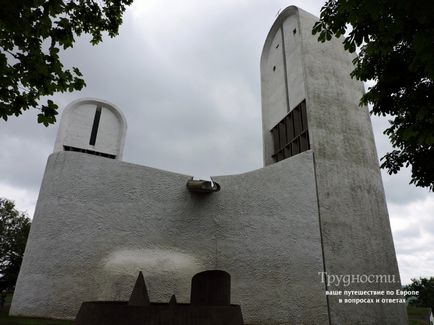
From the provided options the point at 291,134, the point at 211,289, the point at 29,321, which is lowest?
the point at 29,321

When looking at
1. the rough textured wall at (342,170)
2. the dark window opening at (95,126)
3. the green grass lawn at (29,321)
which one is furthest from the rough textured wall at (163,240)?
the dark window opening at (95,126)

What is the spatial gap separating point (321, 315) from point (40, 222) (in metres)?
11.4

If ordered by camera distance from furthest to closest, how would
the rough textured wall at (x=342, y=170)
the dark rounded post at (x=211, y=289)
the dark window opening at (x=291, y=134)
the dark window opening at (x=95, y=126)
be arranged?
the dark window opening at (x=291, y=134) → the dark window opening at (x=95, y=126) → the rough textured wall at (x=342, y=170) → the dark rounded post at (x=211, y=289)

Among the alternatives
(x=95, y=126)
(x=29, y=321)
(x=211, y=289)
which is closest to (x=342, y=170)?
(x=211, y=289)

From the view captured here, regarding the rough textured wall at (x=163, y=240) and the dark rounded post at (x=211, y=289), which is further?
the rough textured wall at (x=163, y=240)

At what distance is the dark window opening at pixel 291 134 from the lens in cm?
1742

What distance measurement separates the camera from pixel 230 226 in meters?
13.4

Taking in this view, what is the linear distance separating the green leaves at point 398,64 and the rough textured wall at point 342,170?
259 inches


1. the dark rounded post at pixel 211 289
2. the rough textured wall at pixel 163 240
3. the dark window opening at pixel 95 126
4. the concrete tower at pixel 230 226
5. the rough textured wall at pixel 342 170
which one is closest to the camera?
the dark rounded post at pixel 211 289

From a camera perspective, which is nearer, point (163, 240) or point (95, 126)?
point (163, 240)

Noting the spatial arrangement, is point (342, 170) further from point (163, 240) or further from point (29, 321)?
point (29, 321)

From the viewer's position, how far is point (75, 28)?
17.7 feet

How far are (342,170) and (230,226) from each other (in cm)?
677

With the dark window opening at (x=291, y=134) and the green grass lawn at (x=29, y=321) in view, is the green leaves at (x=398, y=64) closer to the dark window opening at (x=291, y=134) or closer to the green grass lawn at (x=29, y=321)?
the dark window opening at (x=291, y=134)
